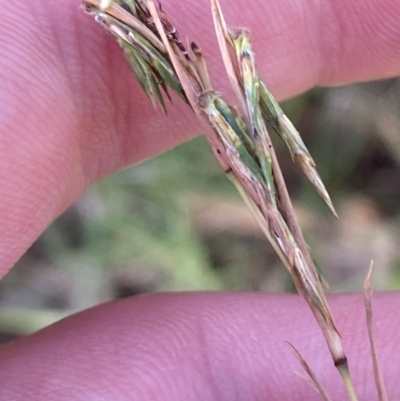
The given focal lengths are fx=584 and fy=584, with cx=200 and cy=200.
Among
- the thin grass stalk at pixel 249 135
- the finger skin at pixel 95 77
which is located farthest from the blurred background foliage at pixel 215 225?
the thin grass stalk at pixel 249 135

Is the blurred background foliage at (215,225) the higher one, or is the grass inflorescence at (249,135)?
the grass inflorescence at (249,135)

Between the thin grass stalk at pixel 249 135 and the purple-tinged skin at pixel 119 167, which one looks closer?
the thin grass stalk at pixel 249 135

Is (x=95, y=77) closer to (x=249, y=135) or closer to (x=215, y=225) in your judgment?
(x=249, y=135)

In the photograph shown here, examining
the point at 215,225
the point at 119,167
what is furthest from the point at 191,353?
the point at 215,225

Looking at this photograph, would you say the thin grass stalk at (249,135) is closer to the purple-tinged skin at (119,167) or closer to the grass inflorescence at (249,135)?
the grass inflorescence at (249,135)

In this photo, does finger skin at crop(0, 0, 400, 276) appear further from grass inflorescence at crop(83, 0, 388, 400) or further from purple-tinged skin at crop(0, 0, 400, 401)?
grass inflorescence at crop(83, 0, 388, 400)

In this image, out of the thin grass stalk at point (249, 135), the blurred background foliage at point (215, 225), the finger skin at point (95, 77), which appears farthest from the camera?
the blurred background foliage at point (215, 225)
